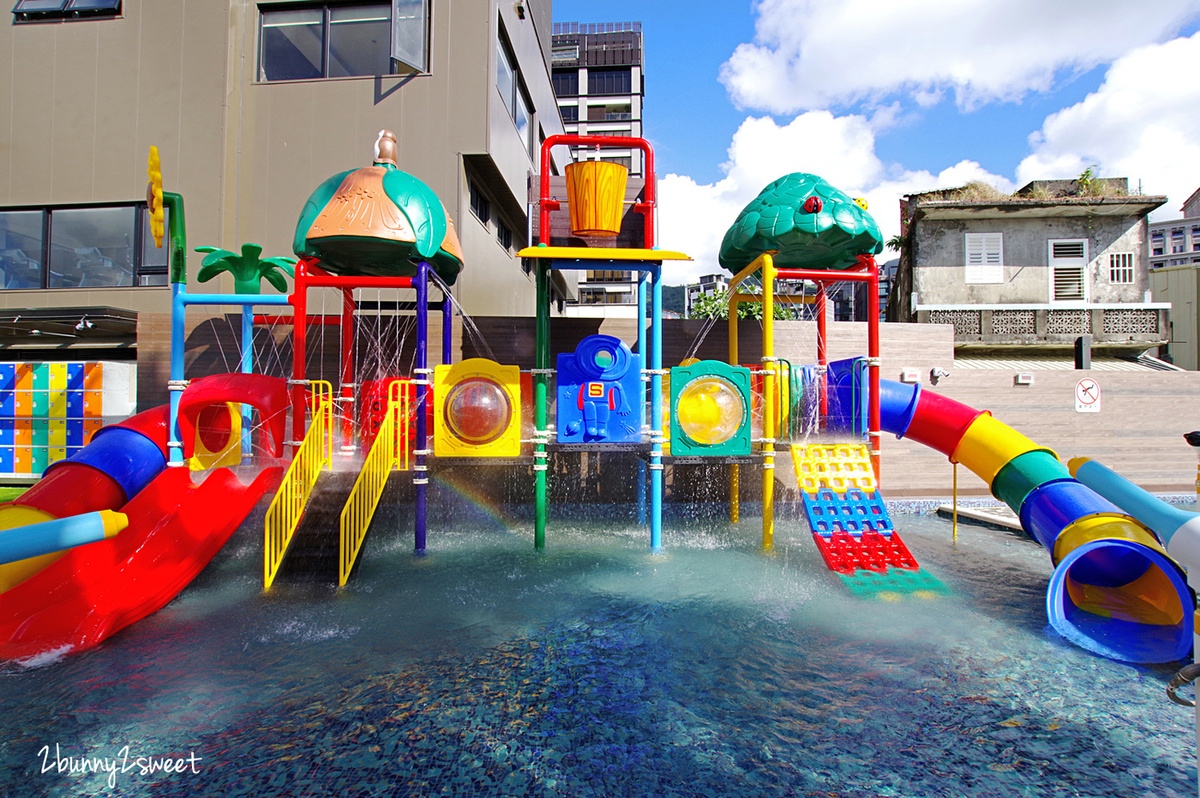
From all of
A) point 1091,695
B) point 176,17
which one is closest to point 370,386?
point 1091,695

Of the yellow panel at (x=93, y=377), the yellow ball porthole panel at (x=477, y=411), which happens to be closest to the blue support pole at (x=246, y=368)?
the yellow ball porthole panel at (x=477, y=411)

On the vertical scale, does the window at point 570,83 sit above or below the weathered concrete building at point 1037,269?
above

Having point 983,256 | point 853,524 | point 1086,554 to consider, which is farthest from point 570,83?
point 1086,554

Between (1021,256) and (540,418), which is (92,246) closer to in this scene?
(540,418)

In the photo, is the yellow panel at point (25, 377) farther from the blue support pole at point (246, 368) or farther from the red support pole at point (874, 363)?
the red support pole at point (874, 363)

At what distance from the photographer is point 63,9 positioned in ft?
44.4

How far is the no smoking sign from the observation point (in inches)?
504

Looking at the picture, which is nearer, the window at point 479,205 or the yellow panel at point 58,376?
the yellow panel at point 58,376

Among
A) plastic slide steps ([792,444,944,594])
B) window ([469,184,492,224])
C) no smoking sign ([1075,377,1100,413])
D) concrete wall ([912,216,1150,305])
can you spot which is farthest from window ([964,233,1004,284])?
plastic slide steps ([792,444,944,594])

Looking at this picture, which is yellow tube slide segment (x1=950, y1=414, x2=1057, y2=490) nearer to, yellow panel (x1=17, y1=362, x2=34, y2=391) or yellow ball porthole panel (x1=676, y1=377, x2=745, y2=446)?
yellow ball porthole panel (x1=676, y1=377, x2=745, y2=446)

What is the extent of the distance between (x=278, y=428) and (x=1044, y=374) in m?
13.8

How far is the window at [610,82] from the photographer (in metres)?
65.9

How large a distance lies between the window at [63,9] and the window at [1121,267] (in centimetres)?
2960

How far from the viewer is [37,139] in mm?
13531
